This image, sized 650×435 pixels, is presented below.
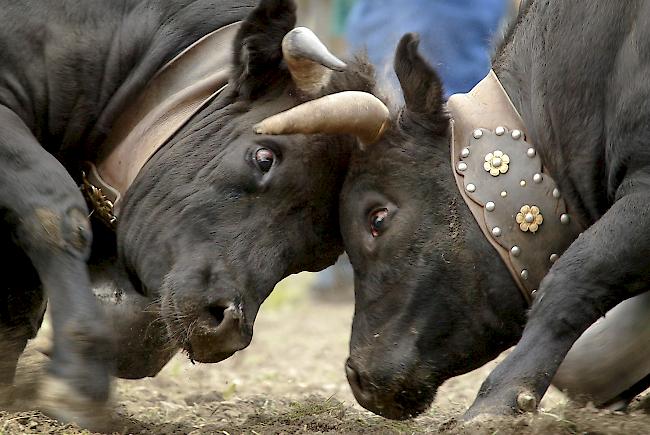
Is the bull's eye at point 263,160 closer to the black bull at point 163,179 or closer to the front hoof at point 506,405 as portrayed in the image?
the black bull at point 163,179

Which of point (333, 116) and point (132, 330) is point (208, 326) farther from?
point (333, 116)

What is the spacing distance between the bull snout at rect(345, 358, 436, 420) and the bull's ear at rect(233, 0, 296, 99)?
3.17 ft

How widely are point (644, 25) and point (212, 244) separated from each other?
1428 mm

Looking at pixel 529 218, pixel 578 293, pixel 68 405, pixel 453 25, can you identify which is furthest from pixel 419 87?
pixel 453 25

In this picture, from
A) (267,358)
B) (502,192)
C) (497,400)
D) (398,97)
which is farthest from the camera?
(267,358)

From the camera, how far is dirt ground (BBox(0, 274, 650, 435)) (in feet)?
12.0

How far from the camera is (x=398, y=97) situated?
4.38m

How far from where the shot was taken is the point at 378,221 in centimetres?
422

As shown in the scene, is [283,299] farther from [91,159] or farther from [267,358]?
[91,159]

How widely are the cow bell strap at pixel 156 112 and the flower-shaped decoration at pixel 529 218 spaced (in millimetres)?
1068

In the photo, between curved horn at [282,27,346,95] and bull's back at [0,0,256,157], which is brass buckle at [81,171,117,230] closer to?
bull's back at [0,0,256,157]

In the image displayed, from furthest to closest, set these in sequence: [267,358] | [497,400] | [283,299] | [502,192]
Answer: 1. [283,299]
2. [267,358]
3. [502,192]
4. [497,400]

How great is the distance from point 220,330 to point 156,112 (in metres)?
0.84

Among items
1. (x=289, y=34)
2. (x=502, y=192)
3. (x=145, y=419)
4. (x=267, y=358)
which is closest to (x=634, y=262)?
(x=502, y=192)
